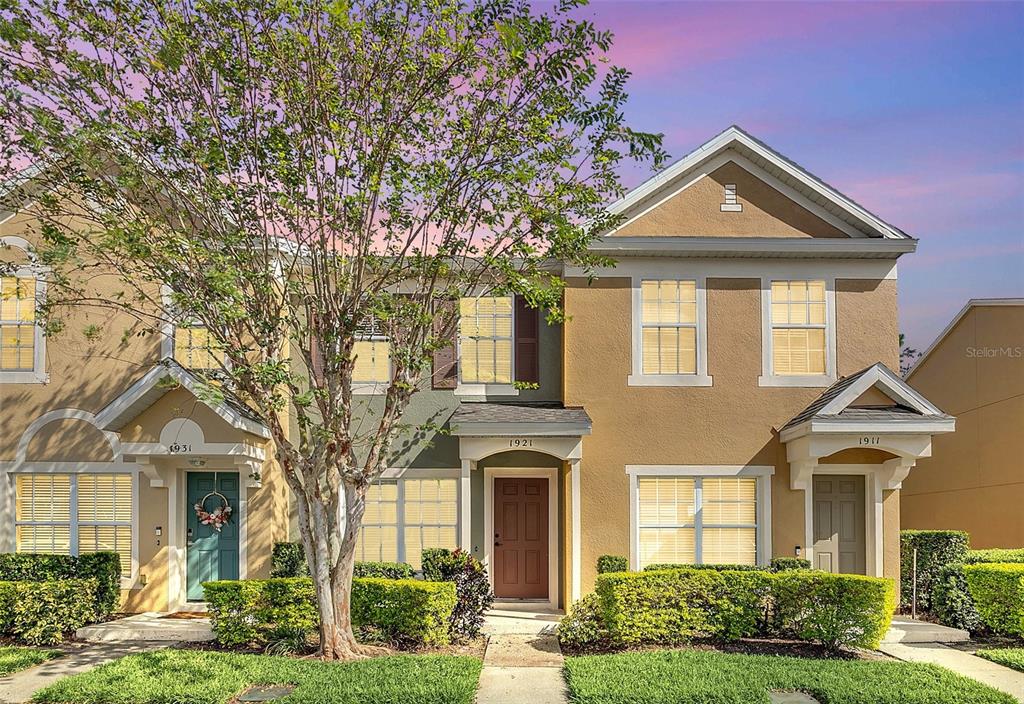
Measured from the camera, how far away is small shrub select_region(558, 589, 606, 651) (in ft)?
40.1

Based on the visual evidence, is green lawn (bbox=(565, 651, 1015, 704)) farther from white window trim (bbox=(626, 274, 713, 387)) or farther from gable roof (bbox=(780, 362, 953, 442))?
white window trim (bbox=(626, 274, 713, 387))

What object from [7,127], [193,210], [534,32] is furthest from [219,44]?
[534,32]

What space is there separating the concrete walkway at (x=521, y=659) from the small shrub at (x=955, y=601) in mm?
5739

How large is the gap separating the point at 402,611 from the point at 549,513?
4244 mm

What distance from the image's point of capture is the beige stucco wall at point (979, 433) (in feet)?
57.2

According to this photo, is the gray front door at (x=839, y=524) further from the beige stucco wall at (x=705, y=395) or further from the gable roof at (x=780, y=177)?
the gable roof at (x=780, y=177)

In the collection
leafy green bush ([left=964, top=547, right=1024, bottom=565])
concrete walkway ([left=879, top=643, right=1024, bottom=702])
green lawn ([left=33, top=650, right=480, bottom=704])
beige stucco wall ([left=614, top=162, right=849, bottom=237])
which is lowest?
concrete walkway ([left=879, top=643, right=1024, bottom=702])

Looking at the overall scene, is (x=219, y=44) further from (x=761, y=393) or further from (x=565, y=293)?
(x=761, y=393)

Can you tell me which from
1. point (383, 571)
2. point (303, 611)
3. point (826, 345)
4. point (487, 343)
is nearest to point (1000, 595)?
point (826, 345)

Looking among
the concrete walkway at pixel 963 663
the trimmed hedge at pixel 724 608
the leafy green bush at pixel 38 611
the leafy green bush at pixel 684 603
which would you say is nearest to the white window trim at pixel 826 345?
the trimmed hedge at pixel 724 608

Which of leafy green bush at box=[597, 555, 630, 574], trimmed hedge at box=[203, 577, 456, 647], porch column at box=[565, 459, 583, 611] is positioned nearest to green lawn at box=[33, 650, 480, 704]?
trimmed hedge at box=[203, 577, 456, 647]

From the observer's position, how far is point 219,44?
10.9 metres

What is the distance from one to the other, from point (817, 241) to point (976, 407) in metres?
6.22

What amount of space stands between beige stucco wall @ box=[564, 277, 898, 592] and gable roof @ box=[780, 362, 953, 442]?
711 millimetres
